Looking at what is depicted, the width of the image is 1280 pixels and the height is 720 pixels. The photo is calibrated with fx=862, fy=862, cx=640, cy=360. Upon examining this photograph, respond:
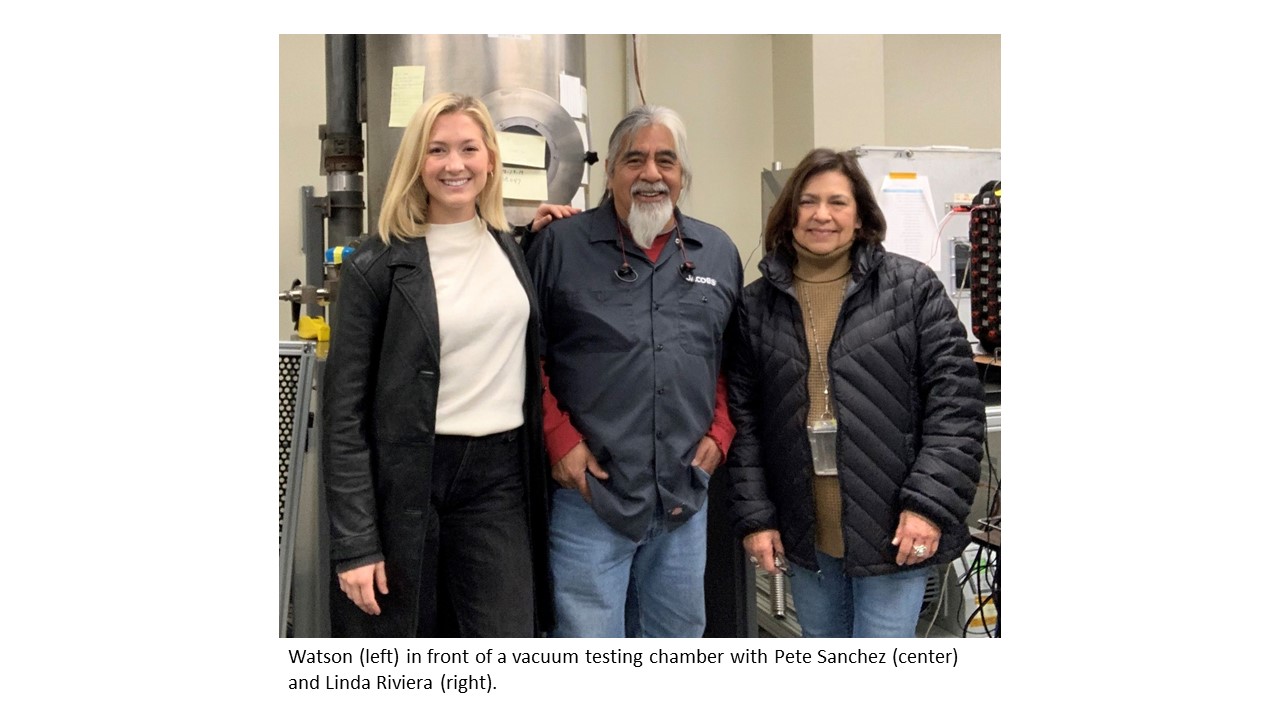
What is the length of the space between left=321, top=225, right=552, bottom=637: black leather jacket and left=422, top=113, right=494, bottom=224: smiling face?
0.27 feet

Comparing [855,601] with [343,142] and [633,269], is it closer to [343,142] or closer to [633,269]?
[633,269]

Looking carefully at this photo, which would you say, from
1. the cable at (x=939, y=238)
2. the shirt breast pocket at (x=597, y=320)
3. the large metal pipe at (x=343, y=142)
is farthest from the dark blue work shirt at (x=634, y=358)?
the cable at (x=939, y=238)

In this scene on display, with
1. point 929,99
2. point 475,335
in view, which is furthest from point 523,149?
point 929,99

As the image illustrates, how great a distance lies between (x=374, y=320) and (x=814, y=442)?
681 millimetres

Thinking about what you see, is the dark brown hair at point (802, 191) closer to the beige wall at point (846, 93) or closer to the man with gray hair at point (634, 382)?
the man with gray hair at point (634, 382)

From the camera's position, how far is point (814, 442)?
1.34 meters

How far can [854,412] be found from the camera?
1311 mm

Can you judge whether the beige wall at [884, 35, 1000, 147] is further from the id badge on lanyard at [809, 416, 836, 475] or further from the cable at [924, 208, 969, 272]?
the id badge on lanyard at [809, 416, 836, 475]

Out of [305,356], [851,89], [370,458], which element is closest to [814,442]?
[370,458]

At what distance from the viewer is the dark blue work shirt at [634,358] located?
1322 mm

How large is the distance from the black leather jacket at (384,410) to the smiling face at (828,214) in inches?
22.9

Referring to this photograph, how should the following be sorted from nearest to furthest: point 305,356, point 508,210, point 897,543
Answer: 1. point 897,543
2. point 305,356
3. point 508,210

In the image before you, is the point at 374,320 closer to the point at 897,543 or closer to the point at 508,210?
the point at 508,210

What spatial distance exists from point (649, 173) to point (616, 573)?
0.64 meters
